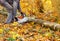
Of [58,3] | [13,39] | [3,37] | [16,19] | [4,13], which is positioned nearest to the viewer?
[13,39]

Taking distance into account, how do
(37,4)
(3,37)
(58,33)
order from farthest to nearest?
(37,4) < (58,33) < (3,37)

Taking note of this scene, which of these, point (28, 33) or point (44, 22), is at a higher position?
point (44, 22)

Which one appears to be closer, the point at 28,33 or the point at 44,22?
the point at 28,33

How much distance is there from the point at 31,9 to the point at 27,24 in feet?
16.6

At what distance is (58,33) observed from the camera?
8391 mm

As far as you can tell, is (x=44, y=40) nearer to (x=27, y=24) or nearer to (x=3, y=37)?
(x=3, y=37)

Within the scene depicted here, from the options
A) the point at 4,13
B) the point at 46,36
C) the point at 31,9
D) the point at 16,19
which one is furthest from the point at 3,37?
the point at 31,9

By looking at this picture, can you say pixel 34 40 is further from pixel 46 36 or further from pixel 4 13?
pixel 4 13

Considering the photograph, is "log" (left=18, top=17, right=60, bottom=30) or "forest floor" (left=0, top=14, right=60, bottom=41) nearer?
"forest floor" (left=0, top=14, right=60, bottom=41)

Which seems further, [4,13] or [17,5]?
[4,13]

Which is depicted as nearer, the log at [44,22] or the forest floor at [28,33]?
the forest floor at [28,33]

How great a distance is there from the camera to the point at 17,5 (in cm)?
1073

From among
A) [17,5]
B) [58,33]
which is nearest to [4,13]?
[17,5]

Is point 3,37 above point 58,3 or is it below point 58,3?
below
